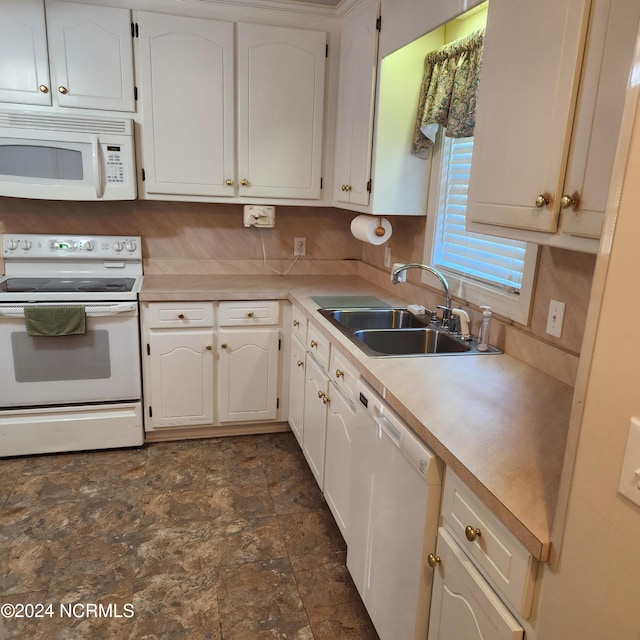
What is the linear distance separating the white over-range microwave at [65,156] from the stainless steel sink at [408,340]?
4.99ft

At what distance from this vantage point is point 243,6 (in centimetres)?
281

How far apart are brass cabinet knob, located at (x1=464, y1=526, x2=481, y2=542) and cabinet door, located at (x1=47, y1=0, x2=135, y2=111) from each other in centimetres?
261

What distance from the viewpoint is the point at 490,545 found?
1061 mm

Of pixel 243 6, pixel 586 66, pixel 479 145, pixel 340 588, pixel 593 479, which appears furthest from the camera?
pixel 243 6

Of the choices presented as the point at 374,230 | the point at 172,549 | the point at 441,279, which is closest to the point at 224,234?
the point at 374,230

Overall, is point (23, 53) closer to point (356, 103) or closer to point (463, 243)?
point (356, 103)

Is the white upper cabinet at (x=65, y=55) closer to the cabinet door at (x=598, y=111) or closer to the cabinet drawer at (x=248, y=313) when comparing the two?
the cabinet drawer at (x=248, y=313)

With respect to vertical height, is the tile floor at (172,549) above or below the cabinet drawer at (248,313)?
below

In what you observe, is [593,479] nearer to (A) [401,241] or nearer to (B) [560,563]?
(B) [560,563]

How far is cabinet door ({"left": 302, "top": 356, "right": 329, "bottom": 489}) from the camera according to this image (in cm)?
232

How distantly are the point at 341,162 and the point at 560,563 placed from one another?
243cm

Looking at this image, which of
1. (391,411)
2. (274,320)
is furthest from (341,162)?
(391,411)

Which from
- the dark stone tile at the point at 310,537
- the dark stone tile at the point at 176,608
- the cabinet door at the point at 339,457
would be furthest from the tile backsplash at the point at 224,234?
the dark stone tile at the point at 176,608

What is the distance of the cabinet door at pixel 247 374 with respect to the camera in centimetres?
296
